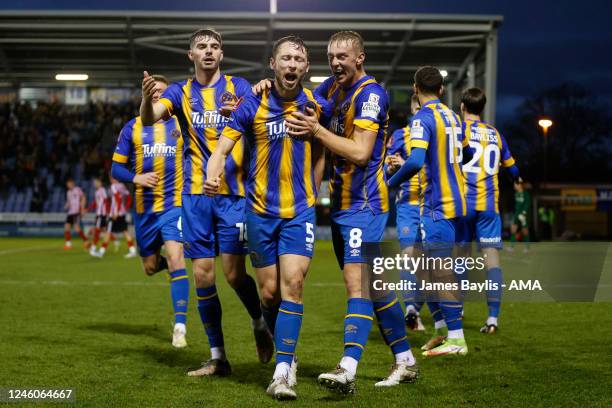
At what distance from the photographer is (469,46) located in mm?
29328

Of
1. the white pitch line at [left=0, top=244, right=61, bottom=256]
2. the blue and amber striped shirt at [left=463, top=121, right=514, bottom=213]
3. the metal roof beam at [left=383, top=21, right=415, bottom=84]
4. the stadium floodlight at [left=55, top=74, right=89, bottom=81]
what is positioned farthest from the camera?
the stadium floodlight at [left=55, top=74, right=89, bottom=81]

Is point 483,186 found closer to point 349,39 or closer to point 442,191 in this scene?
point 442,191

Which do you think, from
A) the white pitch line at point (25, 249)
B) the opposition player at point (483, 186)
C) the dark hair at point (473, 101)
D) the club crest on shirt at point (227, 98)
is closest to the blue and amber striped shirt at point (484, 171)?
the opposition player at point (483, 186)

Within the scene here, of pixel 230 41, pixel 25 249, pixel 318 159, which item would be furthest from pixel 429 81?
pixel 230 41

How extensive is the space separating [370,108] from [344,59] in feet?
1.20

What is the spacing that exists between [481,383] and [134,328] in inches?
162

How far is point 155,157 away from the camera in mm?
8438

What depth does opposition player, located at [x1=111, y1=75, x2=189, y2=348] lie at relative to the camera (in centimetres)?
807

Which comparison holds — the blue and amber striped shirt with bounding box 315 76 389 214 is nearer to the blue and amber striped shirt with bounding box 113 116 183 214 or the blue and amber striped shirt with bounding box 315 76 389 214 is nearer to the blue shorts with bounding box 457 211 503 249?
the blue shorts with bounding box 457 211 503 249

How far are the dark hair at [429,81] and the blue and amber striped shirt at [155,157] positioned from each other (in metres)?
2.69

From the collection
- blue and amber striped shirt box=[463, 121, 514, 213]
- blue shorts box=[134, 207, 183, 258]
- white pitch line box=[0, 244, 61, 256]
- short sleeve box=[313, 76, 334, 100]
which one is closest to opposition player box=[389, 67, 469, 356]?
blue and amber striped shirt box=[463, 121, 514, 213]

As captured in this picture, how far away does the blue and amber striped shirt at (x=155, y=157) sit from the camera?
327 inches

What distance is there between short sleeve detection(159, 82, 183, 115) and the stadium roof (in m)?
20.2

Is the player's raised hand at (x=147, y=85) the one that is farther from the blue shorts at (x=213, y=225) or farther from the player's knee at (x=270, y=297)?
the player's knee at (x=270, y=297)
